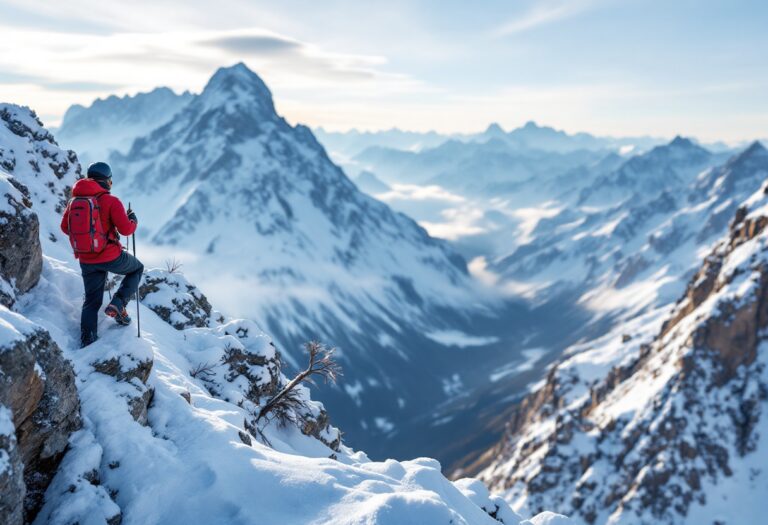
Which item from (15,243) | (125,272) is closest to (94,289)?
(125,272)

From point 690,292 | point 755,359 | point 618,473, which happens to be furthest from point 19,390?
point 690,292

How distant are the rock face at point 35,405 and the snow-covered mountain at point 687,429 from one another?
375 feet

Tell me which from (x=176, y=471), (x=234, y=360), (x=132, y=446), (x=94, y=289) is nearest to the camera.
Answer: (x=176, y=471)

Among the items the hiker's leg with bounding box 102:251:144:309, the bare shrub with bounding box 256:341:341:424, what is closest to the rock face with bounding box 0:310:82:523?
the hiker's leg with bounding box 102:251:144:309

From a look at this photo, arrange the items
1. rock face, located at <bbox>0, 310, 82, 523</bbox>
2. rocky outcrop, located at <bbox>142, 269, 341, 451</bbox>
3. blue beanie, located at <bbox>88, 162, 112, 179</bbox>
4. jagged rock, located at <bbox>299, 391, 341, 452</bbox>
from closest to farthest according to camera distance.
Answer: rock face, located at <bbox>0, 310, 82, 523</bbox>, blue beanie, located at <bbox>88, 162, 112, 179</bbox>, rocky outcrop, located at <bbox>142, 269, 341, 451</bbox>, jagged rock, located at <bbox>299, 391, 341, 452</bbox>

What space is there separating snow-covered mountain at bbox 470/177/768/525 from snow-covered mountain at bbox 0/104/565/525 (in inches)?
4008

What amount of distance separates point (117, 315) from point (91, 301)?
98 centimetres

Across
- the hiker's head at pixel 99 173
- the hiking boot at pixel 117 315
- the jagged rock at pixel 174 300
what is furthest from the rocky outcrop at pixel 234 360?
the hiker's head at pixel 99 173

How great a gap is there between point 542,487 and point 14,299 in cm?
12600

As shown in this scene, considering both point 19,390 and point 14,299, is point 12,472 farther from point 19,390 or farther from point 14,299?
point 14,299

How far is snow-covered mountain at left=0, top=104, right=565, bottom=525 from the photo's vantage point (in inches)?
495

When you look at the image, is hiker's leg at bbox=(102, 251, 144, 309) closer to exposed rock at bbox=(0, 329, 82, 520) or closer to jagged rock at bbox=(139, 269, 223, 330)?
exposed rock at bbox=(0, 329, 82, 520)

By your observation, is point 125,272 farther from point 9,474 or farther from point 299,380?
point 299,380

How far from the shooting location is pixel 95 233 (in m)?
15.8
